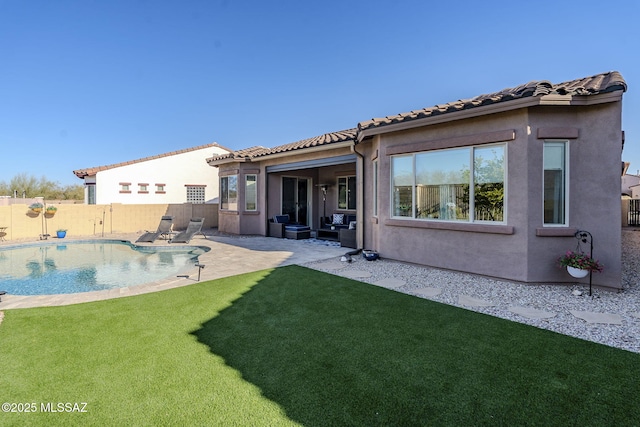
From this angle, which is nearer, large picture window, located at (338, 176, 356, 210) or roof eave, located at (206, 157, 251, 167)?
roof eave, located at (206, 157, 251, 167)

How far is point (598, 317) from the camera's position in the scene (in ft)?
16.5

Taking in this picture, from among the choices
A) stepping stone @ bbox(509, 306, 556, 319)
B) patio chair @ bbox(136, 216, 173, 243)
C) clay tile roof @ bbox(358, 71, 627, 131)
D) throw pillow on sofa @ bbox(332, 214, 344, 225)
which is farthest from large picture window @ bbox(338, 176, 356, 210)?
stepping stone @ bbox(509, 306, 556, 319)

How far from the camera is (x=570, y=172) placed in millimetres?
6660

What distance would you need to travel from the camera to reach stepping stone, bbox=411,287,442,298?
633 cm

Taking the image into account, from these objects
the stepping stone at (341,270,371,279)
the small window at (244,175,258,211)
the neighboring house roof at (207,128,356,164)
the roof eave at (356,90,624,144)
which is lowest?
the stepping stone at (341,270,371,279)

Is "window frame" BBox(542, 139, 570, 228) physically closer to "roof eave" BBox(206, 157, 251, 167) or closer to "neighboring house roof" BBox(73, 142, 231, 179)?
"roof eave" BBox(206, 157, 251, 167)

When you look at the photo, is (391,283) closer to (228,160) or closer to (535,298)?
(535,298)

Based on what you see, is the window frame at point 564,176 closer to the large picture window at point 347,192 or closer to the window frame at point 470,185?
the window frame at point 470,185

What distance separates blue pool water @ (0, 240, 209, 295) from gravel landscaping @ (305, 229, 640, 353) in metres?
5.58

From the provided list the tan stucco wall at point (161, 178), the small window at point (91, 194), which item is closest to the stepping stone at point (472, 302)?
the tan stucco wall at point (161, 178)

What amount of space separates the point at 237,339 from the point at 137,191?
2571 cm

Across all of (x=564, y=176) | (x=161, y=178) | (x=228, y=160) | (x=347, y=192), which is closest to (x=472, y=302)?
(x=564, y=176)

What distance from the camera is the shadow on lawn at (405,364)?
279 cm

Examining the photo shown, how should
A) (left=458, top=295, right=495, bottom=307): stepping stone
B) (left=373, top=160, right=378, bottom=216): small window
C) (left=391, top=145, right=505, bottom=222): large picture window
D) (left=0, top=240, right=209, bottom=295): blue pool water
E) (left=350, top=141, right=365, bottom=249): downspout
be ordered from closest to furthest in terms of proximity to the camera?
(left=458, top=295, right=495, bottom=307): stepping stone, (left=391, top=145, right=505, bottom=222): large picture window, (left=0, top=240, right=209, bottom=295): blue pool water, (left=373, top=160, right=378, bottom=216): small window, (left=350, top=141, right=365, bottom=249): downspout
